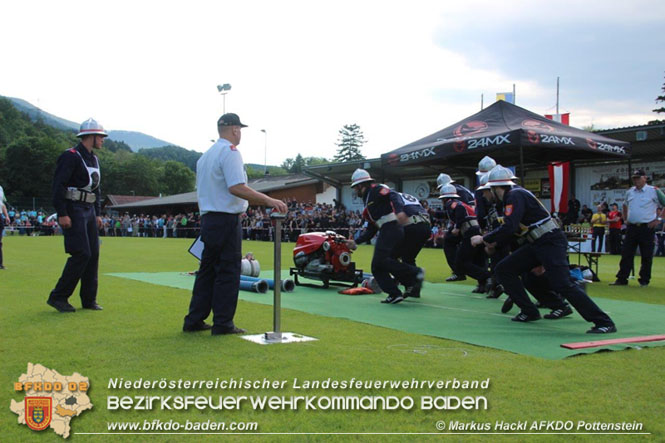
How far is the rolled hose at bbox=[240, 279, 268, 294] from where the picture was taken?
9523 millimetres

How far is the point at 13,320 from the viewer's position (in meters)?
6.48

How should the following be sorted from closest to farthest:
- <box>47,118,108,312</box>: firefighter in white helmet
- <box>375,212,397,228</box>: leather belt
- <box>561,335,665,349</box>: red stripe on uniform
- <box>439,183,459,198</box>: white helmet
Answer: <box>561,335,665,349</box>: red stripe on uniform, <box>47,118,108,312</box>: firefighter in white helmet, <box>375,212,397,228</box>: leather belt, <box>439,183,459,198</box>: white helmet

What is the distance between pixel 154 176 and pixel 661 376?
117154 mm

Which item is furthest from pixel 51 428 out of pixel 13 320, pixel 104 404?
pixel 13 320

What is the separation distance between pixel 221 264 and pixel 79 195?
2.47m

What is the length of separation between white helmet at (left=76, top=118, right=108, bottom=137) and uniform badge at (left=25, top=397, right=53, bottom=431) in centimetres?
464

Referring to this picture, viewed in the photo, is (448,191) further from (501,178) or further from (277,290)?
(277,290)

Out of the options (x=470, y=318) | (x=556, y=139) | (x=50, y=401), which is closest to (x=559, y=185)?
(x=556, y=139)

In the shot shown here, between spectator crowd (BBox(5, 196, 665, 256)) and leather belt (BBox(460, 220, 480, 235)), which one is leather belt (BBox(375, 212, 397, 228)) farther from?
spectator crowd (BBox(5, 196, 665, 256))

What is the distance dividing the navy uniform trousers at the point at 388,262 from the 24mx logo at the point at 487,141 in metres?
6.87

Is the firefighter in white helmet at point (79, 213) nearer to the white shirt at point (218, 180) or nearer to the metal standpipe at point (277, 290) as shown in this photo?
the white shirt at point (218, 180)

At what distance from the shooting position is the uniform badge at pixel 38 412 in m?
3.21

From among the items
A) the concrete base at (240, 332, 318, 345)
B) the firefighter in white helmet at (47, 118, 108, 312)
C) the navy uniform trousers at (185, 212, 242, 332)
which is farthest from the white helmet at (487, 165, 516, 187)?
the firefighter in white helmet at (47, 118, 108, 312)

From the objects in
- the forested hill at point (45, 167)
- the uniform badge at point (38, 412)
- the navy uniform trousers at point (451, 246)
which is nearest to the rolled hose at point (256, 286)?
the navy uniform trousers at point (451, 246)
